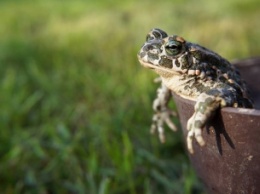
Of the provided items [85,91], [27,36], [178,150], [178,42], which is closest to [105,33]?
[27,36]

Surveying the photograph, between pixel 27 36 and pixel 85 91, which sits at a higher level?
pixel 85 91

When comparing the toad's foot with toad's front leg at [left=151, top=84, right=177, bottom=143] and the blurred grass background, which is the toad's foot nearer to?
toad's front leg at [left=151, top=84, right=177, bottom=143]

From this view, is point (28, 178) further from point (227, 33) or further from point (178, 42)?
point (227, 33)

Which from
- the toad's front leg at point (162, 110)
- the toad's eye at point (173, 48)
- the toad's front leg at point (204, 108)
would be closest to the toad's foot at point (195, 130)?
the toad's front leg at point (204, 108)

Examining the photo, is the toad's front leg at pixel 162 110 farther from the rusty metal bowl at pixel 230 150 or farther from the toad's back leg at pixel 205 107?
the toad's back leg at pixel 205 107

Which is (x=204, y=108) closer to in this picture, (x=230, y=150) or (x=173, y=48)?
(x=230, y=150)

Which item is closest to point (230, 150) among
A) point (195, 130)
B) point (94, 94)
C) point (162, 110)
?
point (195, 130)
